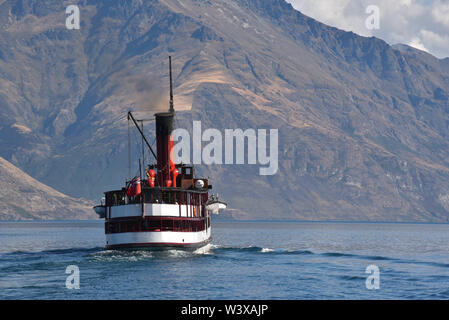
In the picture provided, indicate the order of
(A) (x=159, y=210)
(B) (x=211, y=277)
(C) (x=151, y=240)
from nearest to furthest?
(B) (x=211, y=277), (C) (x=151, y=240), (A) (x=159, y=210)

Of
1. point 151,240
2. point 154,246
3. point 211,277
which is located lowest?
point 211,277

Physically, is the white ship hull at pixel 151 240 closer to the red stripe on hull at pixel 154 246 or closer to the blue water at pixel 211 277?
the red stripe on hull at pixel 154 246

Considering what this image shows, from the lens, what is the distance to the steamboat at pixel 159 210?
85562 mm

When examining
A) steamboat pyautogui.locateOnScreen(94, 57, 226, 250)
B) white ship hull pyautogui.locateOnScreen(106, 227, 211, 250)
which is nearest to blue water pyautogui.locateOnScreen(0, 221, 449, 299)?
white ship hull pyautogui.locateOnScreen(106, 227, 211, 250)

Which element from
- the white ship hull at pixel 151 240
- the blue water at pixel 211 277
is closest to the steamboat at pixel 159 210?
the white ship hull at pixel 151 240

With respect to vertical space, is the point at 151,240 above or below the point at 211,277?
above

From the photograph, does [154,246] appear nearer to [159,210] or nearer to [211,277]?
[159,210]

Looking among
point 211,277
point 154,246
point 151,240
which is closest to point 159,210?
point 151,240

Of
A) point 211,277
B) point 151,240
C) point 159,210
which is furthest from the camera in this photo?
point 159,210

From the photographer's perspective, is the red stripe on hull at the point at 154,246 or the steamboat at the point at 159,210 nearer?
the red stripe on hull at the point at 154,246

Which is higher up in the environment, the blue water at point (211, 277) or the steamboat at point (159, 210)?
the steamboat at point (159, 210)

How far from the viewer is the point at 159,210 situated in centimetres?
8625
